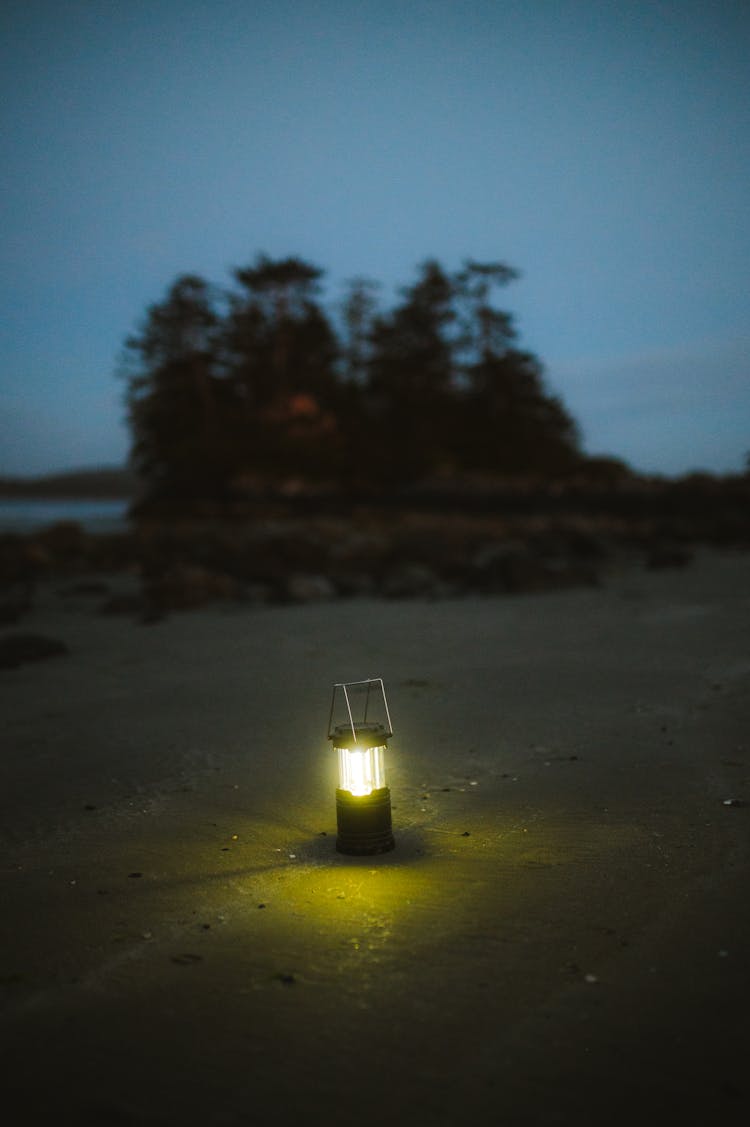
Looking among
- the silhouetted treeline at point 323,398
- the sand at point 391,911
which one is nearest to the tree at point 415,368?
the silhouetted treeline at point 323,398

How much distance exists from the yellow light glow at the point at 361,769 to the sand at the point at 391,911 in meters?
0.32

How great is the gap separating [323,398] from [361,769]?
39.8m

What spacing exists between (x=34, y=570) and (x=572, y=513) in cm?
1863

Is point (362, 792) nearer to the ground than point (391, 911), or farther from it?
farther from it

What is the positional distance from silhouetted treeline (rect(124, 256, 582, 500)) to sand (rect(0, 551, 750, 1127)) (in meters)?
32.2

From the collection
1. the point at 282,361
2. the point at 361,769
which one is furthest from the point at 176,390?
the point at 361,769

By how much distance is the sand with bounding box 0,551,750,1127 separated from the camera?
2463 millimetres

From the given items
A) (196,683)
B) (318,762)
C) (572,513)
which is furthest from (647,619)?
(572,513)

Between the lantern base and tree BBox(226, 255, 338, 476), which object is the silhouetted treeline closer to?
tree BBox(226, 255, 338, 476)

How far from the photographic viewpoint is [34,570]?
62.8ft

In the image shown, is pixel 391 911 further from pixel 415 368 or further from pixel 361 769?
pixel 415 368

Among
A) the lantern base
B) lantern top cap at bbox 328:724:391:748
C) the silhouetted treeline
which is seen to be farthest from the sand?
the silhouetted treeline

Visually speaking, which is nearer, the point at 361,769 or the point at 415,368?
the point at 361,769

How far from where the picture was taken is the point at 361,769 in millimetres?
4051
